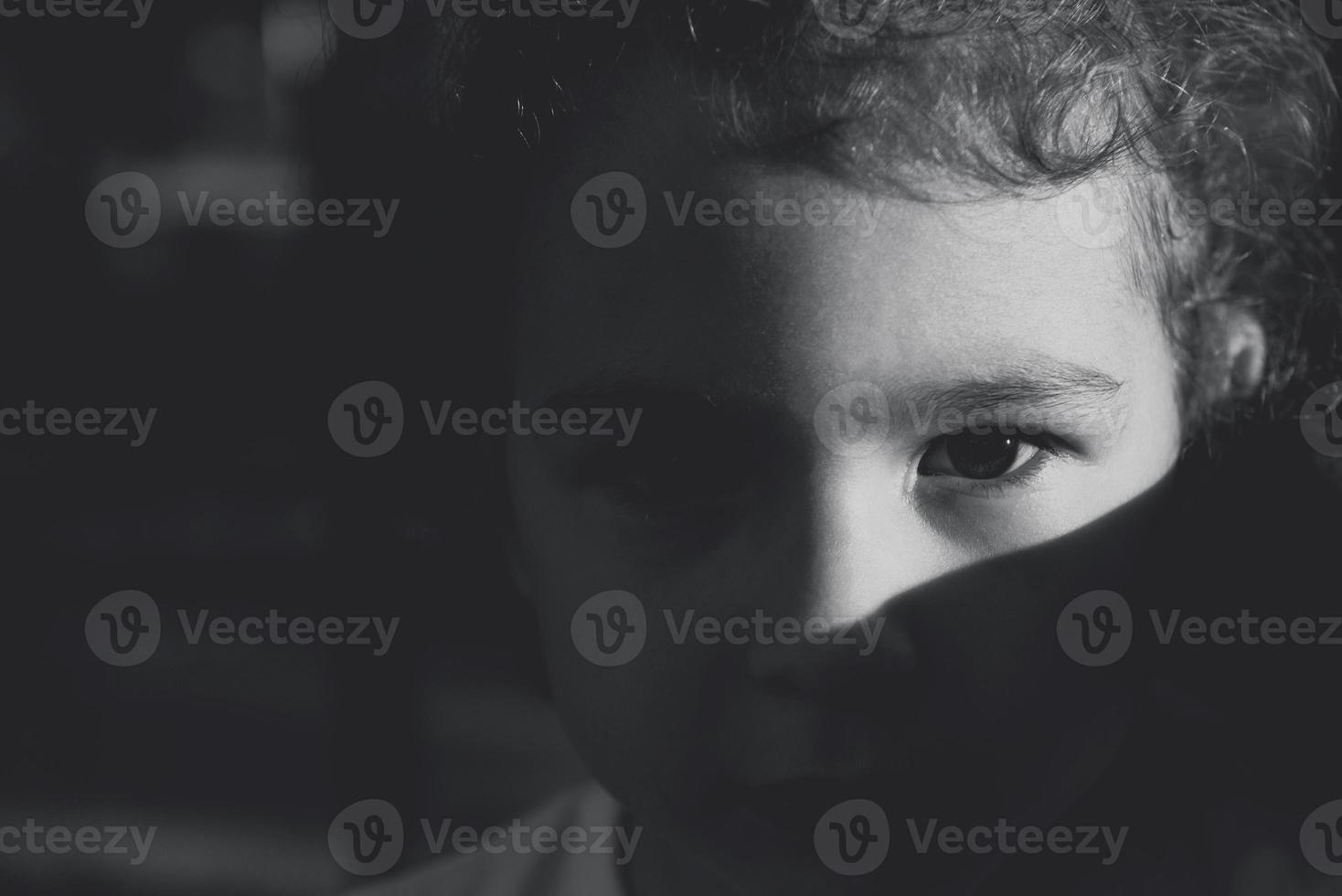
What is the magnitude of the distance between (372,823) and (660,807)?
107cm

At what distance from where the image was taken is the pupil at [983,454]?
2.63 ft

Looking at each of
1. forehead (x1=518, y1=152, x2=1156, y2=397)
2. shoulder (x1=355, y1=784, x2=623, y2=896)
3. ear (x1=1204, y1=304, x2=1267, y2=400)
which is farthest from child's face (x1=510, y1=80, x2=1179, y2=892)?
shoulder (x1=355, y1=784, x2=623, y2=896)

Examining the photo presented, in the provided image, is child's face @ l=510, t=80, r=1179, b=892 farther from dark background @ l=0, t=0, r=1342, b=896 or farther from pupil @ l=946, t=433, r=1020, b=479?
dark background @ l=0, t=0, r=1342, b=896

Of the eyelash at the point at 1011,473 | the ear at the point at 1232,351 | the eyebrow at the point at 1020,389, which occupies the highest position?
the ear at the point at 1232,351

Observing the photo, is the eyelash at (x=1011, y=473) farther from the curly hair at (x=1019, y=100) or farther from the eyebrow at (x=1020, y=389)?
the curly hair at (x=1019, y=100)

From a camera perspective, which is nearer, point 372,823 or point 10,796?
point 372,823

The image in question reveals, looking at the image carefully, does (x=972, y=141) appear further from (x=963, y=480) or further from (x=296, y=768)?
(x=296, y=768)


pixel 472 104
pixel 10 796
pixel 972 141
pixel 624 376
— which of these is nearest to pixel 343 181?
pixel 472 104

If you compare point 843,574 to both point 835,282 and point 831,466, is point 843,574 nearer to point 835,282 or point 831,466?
point 831,466

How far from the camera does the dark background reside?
6.17ft

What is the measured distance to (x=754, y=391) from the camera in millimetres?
755

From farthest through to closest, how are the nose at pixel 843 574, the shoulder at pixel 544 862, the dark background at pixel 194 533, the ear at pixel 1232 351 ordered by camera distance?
the dark background at pixel 194 533 → the shoulder at pixel 544 862 → the ear at pixel 1232 351 → the nose at pixel 843 574

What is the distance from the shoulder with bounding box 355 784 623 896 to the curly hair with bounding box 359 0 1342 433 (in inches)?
25.4

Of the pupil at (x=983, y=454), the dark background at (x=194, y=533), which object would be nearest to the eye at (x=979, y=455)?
the pupil at (x=983, y=454)
